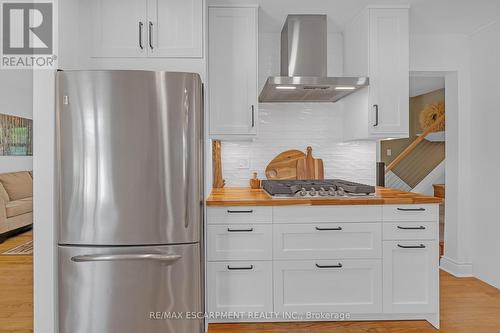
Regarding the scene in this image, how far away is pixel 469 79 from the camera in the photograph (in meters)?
3.51

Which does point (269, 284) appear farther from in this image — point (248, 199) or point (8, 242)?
point (8, 242)

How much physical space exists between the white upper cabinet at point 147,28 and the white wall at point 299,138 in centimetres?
98

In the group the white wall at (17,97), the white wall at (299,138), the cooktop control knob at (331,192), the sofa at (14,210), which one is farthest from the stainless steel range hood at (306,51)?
the sofa at (14,210)

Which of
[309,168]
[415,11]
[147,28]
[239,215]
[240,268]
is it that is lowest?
[240,268]

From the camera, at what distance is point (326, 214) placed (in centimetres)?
246

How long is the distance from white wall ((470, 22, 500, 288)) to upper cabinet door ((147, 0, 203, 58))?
2.69 meters

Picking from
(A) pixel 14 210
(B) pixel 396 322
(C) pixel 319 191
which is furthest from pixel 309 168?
(A) pixel 14 210

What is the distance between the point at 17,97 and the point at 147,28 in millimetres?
956

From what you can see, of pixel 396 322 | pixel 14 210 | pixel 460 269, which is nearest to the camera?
pixel 396 322

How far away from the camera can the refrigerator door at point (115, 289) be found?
1997 mm

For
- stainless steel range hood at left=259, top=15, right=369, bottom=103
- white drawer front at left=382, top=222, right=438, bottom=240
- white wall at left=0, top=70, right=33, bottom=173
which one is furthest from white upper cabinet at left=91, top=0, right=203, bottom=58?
white drawer front at left=382, top=222, right=438, bottom=240

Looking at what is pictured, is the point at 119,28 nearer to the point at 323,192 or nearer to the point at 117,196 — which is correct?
the point at 117,196

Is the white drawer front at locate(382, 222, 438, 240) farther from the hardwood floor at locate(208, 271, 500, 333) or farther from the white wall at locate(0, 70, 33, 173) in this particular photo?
the white wall at locate(0, 70, 33, 173)

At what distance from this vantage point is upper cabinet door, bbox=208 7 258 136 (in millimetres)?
2764
